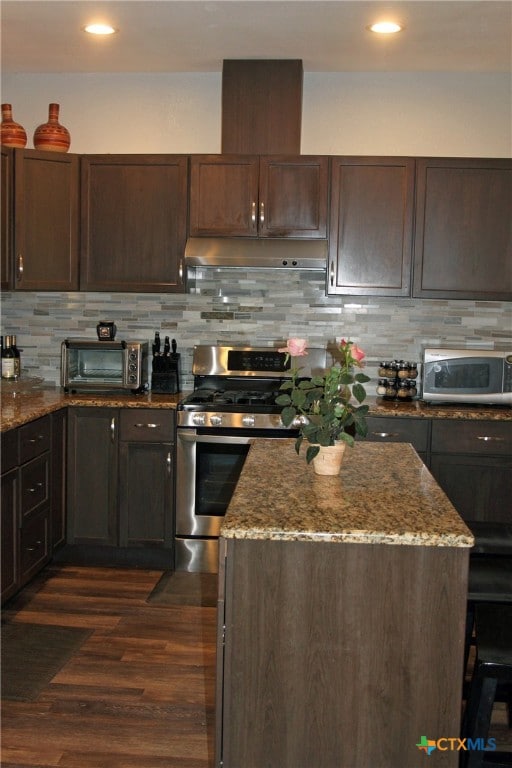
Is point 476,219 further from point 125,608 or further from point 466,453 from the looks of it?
point 125,608

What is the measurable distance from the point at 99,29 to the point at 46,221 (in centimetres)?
104

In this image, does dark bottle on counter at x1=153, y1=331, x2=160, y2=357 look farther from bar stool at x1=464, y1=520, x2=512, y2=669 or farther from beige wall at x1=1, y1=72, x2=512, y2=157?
bar stool at x1=464, y1=520, x2=512, y2=669

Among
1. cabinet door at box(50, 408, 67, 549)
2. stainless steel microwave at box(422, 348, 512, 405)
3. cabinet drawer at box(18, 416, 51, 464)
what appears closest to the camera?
cabinet drawer at box(18, 416, 51, 464)

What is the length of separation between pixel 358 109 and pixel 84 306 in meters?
1.92

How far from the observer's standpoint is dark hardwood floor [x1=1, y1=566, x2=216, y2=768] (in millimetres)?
2719

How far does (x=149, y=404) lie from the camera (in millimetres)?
4301

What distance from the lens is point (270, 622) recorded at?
2.09m

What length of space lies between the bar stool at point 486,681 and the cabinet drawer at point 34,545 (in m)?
2.22

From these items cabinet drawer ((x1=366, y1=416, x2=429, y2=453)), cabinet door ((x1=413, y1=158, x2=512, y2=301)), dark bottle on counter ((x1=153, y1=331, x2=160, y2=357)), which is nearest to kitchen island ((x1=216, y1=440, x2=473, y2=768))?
cabinet drawer ((x1=366, y1=416, x2=429, y2=453))

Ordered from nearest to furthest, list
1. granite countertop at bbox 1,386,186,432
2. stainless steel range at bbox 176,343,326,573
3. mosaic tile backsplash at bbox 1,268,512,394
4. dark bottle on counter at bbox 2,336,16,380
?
granite countertop at bbox 1,386,186,432 < stainless steel range at bbox 176,343,326,573 < dark bottle on counter at bbox 2,336,16,380 < mosaic tile backsplash at bbox 1,268,512,394

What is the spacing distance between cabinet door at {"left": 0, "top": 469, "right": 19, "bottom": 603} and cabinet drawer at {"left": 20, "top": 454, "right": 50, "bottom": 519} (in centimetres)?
9

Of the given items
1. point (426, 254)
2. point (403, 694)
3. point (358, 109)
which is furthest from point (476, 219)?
point (403, 694)

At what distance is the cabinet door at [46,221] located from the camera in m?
4.43

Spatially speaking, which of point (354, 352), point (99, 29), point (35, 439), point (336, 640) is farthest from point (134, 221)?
point (336, 640)
